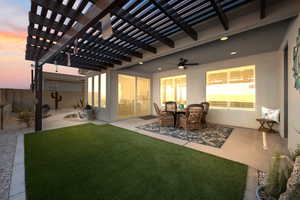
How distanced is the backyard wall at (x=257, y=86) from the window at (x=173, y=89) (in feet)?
1.42

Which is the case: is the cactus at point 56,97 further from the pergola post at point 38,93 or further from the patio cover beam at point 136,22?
the patio cover beam at point 136,22

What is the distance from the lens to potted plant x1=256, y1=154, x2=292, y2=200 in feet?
3.67

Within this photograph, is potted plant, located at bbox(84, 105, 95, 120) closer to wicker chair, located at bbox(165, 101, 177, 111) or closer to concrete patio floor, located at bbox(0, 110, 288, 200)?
concrete patio floor, located at bbox(0, 110, 288, 200)

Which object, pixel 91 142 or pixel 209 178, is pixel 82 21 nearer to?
pixel 91 142

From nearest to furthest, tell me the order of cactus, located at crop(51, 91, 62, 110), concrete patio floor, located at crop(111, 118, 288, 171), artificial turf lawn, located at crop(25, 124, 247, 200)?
1. artificial turf lawn, located at crop(25, 124, 247, 200)
2. concrete patio floor, located at crop(111, 118, 288, 171)
3. cactus, located at crop(51, 91, 62, 110)

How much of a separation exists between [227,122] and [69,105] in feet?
47.6

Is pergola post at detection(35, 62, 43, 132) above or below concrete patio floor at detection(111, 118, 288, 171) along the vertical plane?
above

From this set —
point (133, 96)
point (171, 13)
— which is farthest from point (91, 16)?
point (133, 96)

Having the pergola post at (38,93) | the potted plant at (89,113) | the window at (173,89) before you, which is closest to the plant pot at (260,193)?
the window at (173,89)

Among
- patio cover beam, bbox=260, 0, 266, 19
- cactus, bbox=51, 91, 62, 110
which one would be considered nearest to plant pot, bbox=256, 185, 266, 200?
patio cover beam, bbox=260, 0, 266, 19

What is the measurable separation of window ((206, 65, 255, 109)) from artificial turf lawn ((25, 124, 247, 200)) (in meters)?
3.76

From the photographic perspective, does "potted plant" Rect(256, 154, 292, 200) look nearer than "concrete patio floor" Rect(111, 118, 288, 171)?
Yes

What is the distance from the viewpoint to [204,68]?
5809mm

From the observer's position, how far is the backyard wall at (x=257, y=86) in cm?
430
